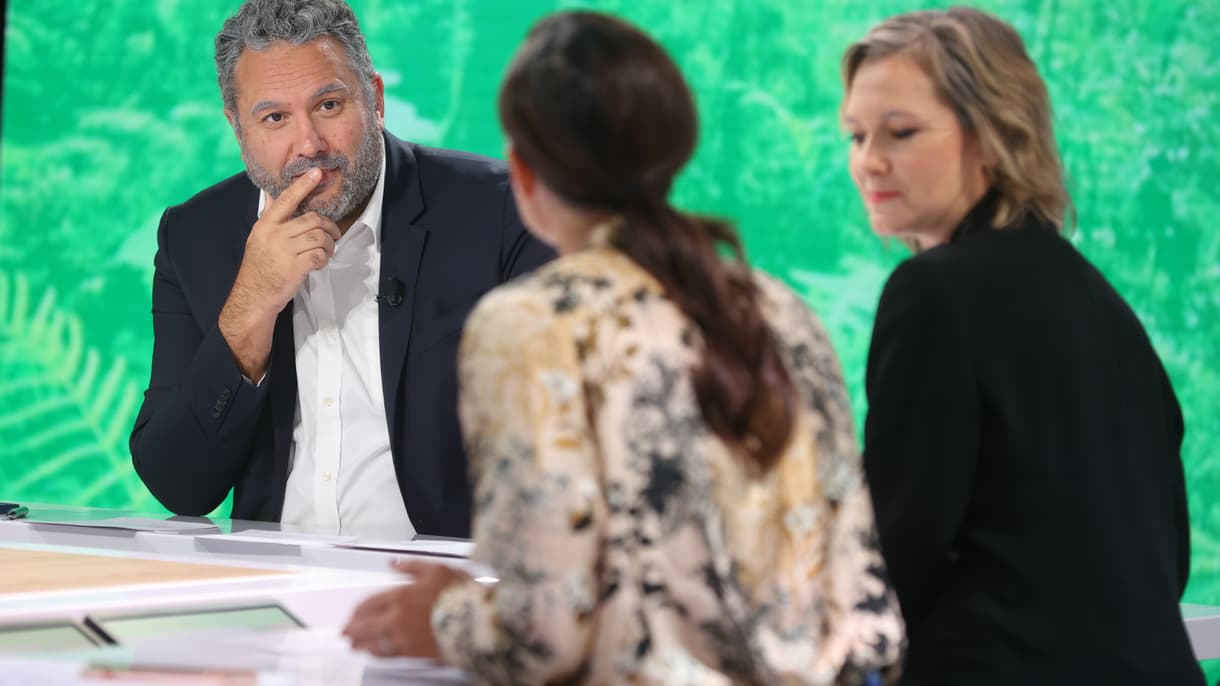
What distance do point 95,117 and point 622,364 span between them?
642cm

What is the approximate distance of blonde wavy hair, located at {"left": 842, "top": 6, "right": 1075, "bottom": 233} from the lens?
1.61m

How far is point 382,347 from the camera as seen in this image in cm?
254

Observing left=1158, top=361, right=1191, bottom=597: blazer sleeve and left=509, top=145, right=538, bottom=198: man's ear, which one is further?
left=1158, top=361, right=1191, bottom=597: blazer sleeve

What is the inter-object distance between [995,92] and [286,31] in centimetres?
145

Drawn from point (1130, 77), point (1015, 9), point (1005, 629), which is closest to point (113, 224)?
point (1015, 9)

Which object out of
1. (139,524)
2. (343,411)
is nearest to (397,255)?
(343,411)

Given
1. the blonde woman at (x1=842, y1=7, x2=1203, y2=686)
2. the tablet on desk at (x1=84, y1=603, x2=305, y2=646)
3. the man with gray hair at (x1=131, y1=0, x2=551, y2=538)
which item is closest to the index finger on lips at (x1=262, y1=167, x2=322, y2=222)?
the man with gray hair at (x1=131, y1=0, x2=551, y2=538)

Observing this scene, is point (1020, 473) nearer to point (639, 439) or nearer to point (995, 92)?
point (995, 92)

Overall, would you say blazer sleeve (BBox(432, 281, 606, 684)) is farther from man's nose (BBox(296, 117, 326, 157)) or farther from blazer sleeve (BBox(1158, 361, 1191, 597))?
man's nose (BBox(296, 117, 326, 157))

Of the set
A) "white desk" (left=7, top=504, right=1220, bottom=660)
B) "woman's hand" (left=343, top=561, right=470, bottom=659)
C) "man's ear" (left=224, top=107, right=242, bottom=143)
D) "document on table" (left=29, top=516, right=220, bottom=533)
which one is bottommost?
"document on table" (left=29, top=516, right=220, bottom=533)

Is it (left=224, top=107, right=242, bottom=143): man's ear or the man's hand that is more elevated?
(left=224, top=107, right=242, bottom=143): man's ear

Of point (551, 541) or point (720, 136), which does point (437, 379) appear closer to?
point (551, 541)

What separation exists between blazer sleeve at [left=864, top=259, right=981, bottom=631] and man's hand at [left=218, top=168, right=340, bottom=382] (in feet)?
4.27

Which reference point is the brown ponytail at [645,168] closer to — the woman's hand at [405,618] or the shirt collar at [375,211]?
the woman's hand at [405,618]
